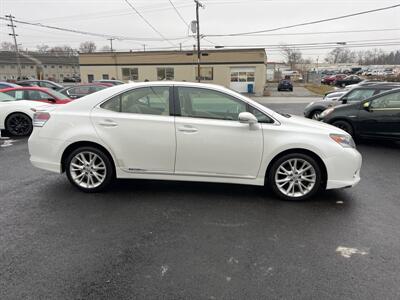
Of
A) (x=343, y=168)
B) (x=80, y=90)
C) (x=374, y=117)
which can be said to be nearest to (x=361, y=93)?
(x=374, y=117)

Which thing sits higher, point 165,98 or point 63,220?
point 165,98

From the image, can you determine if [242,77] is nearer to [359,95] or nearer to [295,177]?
[359,95]

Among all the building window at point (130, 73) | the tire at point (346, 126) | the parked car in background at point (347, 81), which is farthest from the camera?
the parked car in background at point (347, 81)

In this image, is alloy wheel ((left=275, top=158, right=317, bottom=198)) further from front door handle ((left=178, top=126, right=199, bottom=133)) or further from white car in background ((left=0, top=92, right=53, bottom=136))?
white car in background ((left=0, top=92, right=53, bottom=136))

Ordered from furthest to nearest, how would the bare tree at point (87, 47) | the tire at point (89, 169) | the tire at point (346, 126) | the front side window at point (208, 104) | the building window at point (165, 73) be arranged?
the bare tree at point (87, 47) < the building window at point (165, 73) < the tire at point (346, 126) < the tire at point (89, 169) < the front side window at point (208, 104)

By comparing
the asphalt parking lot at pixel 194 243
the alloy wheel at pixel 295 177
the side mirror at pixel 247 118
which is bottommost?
the asphalt parking lot at pixel 194 243

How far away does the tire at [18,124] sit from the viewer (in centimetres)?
907

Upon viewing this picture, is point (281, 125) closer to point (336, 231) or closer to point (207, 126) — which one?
point (207, 126)

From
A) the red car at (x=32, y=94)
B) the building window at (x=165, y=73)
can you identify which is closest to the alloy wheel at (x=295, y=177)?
the red car at (x=32, y=94)

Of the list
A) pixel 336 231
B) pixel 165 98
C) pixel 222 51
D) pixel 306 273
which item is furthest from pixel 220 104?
pixel 222 51

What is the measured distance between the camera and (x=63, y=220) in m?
3.70

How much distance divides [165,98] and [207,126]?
2.40ft

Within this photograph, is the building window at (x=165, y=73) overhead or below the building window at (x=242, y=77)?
overhead

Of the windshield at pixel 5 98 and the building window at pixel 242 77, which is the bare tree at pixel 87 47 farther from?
the windshield at pixel 5 98
